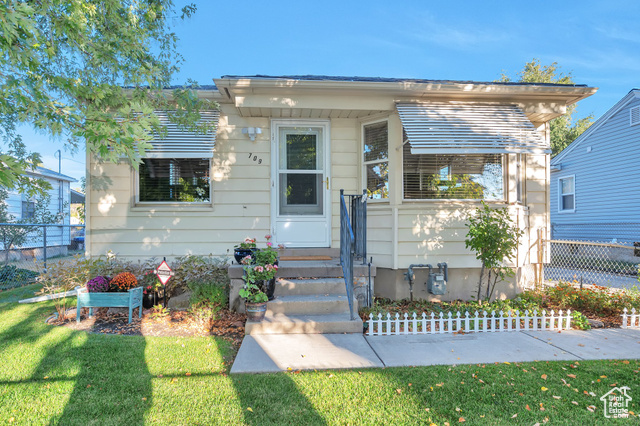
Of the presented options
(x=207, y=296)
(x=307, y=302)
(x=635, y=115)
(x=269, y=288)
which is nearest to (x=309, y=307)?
(x=307, y=302)

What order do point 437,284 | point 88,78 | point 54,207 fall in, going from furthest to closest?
point 54,207, point 437,284, point 88,78

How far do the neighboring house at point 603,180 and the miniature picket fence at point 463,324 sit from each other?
9.94m

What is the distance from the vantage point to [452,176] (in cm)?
562

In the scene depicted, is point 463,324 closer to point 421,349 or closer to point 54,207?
point 421,349

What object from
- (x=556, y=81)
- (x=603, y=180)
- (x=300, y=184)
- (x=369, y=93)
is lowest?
Result: (x=300, y=184)

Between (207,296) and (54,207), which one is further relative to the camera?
(54,207)

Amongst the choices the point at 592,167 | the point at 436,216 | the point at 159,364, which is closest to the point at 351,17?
the point at 592,167

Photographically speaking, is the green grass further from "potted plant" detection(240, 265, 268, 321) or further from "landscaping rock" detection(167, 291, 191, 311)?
"landscaping rock" detection(167, 291, 191, 311)

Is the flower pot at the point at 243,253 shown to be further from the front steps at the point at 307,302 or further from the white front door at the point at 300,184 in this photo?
the white front door at the point at 300,184

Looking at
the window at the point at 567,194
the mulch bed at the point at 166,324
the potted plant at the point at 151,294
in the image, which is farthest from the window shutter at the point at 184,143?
the window at the point at 567,194

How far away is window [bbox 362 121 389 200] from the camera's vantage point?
223 inches

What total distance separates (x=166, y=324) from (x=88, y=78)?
9.91 feet

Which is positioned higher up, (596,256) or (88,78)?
(88,78)

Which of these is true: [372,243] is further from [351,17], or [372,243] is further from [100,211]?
[351,17]
